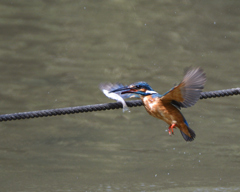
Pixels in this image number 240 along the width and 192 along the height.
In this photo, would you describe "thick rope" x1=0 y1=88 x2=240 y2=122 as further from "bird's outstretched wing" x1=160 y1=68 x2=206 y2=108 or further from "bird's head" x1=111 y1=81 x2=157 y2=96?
"bird's outstretched wing" x1=160 y1=68 x2=206 y2=108

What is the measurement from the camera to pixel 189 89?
0.83m

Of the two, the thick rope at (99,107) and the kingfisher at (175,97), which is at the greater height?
the kingfisher at (175,97)

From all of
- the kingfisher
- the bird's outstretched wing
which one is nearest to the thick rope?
the kingfisher

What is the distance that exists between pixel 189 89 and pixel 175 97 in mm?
43

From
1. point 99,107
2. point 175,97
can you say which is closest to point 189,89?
point 175,97

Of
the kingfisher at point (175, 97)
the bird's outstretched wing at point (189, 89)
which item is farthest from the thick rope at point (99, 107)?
the bird's outstretched wing at point (189, 89)

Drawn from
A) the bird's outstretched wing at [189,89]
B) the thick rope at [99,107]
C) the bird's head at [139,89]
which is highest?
the bird's outstretched wing at [189,89]

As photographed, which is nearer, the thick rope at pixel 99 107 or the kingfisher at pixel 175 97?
the kingfisher at pixel 175 97

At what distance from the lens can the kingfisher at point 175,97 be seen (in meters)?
0.81

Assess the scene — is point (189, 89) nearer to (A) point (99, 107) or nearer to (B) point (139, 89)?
(B) point (139, 89)

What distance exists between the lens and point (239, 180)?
219 centimetres

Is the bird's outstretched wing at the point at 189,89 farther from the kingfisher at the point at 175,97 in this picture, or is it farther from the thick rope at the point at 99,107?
the thick rope at the point at 99,107

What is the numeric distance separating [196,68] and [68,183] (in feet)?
5.00

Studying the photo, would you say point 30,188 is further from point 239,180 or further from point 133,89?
point 133,89
